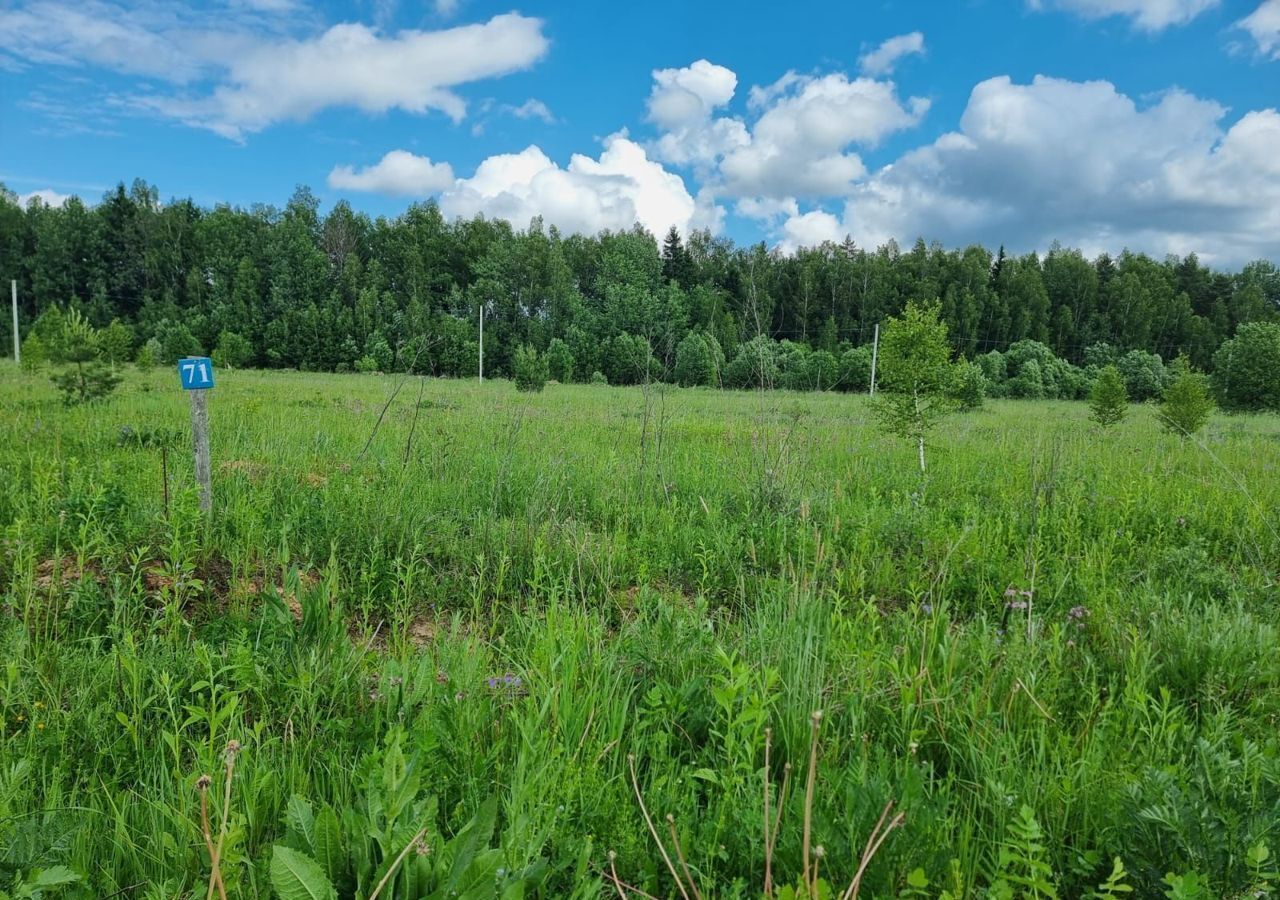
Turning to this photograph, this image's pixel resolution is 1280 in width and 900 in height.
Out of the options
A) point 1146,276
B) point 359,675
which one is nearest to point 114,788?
point 359,675

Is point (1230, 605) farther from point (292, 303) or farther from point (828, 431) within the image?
point (292, 303)

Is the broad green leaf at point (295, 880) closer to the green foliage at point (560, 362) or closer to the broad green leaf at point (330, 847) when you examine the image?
the broad green leaf at point (330, 847)

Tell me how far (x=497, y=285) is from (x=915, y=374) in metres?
53.1

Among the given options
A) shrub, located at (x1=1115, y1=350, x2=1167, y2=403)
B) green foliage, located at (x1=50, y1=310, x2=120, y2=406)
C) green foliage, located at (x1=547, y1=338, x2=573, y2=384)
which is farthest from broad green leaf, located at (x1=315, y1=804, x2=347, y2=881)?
shrub, located at (x1=1115, y1=350, x2=1167, y2=403)

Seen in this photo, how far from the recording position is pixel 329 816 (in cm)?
150

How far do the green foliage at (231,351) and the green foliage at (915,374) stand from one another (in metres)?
37.5

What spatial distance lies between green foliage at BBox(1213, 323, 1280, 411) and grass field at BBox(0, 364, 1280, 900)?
30674 mm

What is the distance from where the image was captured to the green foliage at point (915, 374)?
27.7ft

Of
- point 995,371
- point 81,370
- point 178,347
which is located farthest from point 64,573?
point 995,371

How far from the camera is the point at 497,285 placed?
5734cm

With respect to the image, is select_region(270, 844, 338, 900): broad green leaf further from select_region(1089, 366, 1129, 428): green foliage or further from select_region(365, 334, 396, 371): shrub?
select_region(365, 334, 396, 371): shrub

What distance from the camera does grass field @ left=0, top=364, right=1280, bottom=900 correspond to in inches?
61.0

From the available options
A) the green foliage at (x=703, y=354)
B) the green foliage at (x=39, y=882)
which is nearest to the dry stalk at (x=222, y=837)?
the green foliage at (x=39, y=882)

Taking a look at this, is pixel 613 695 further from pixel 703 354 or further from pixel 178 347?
pixel 178 347
